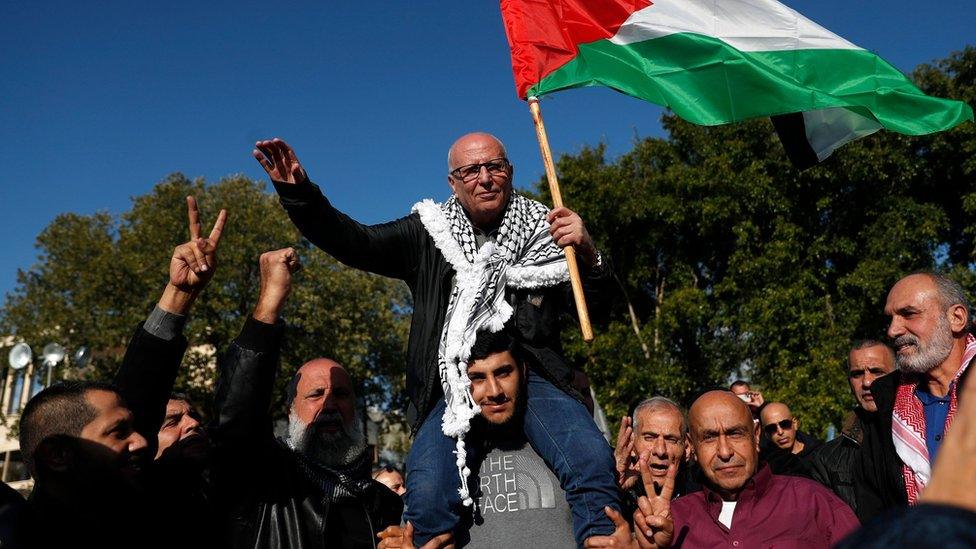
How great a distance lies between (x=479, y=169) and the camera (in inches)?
147

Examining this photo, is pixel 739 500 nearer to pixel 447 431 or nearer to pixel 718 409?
pixel 718 409

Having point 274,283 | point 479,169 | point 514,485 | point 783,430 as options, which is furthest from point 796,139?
point 274,283

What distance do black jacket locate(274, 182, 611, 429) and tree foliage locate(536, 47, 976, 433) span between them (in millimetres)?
14519

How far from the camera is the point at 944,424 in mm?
4055

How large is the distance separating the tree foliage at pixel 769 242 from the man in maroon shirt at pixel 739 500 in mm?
13809

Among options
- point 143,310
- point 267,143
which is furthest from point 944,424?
point 143,310

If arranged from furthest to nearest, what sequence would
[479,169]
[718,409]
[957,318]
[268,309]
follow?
[957,318] → [718,409] → [479,169] → [268,309]

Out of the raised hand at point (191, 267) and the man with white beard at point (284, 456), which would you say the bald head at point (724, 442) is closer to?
the man with white beard at point (284, 456)

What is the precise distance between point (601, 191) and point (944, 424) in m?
17.3

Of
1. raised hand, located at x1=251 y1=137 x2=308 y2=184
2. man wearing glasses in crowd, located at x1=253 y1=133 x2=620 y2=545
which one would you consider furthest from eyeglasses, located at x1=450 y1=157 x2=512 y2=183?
raised hand, located at x1=251 y1=137 x2=308 y2=184

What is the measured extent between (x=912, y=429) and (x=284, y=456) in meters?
3.19

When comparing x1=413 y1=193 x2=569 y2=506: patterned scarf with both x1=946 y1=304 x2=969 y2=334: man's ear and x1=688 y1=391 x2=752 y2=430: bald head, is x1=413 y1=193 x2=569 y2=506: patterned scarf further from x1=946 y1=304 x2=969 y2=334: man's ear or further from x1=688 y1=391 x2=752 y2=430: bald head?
x1=946 y1=304 x2=969 y2=334: man's ear

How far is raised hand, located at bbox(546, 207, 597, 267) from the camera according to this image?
3518 millimetres

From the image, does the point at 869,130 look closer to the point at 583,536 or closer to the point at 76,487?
the point at 583,536
